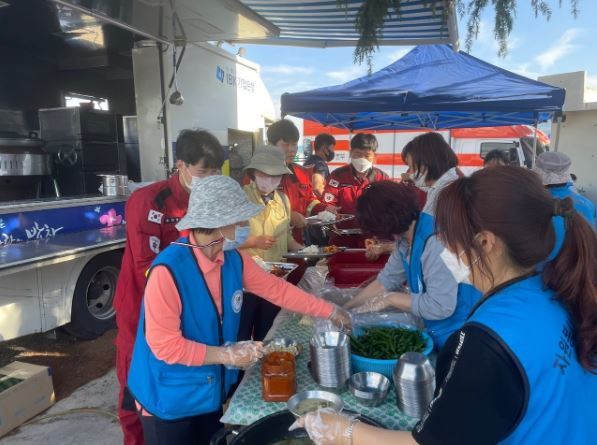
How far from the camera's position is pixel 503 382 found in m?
0.80

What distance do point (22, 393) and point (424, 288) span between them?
290 centimetres

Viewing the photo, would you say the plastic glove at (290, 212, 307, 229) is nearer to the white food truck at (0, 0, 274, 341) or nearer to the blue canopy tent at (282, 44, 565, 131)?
the white food truck at (0, 0, 274, 341)

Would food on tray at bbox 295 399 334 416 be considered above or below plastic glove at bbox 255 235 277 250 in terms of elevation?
below

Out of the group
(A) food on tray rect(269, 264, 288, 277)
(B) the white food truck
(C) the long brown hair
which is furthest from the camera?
(B) the white food truck

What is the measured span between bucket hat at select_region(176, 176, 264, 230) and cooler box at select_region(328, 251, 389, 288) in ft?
4.10

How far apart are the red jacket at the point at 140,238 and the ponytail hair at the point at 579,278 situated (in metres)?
1.91

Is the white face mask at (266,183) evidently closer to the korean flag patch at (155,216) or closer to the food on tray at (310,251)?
the food on tray at (310,251)

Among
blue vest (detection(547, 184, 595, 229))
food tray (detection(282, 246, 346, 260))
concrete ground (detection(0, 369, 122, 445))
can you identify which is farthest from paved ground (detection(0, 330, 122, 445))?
blue vest (detection(547, 184, 595, 229))

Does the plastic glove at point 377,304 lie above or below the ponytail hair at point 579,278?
below

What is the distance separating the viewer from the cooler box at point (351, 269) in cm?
277

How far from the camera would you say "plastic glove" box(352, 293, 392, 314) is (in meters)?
2.01

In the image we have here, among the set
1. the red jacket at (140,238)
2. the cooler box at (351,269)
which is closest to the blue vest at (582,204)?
the cooler box at (351,269)

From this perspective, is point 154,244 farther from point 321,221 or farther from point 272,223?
point 321,221

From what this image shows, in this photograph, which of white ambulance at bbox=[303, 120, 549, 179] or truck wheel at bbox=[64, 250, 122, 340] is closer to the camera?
truck wheel at bbox=[64, 250, 122, 340]
